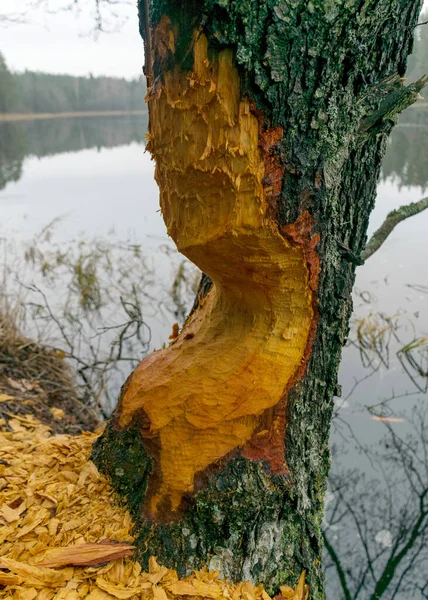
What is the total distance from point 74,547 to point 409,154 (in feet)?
31.7

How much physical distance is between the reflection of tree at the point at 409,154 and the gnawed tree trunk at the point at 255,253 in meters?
6.60

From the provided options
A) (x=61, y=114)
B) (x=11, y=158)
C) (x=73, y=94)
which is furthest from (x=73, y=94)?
(x=11, y=158)

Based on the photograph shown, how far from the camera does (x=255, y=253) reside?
106cm

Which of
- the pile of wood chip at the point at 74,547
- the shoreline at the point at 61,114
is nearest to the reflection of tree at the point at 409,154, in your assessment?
the pile of wood chip at the point at 74,547

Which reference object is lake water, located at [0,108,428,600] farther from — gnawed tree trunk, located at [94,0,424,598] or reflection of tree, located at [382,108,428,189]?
gnawed tree trunk, located at [94,0,424,598]

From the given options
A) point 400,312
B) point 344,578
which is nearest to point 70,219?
point 400,312

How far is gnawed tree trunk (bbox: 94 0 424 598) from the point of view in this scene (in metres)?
0.92

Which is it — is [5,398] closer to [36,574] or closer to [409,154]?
[36,574]

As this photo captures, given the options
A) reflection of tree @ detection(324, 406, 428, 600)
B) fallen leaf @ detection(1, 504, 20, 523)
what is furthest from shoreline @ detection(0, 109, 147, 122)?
fallen leaf @ detection(1, 504, 20, 523)

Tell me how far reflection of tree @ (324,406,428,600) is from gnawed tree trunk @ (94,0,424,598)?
0.93m

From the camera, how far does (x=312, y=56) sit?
0.92 metres

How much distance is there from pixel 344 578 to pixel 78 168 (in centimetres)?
1065

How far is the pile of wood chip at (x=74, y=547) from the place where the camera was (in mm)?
1111

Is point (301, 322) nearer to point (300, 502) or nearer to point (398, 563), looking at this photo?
point (300, 502)
